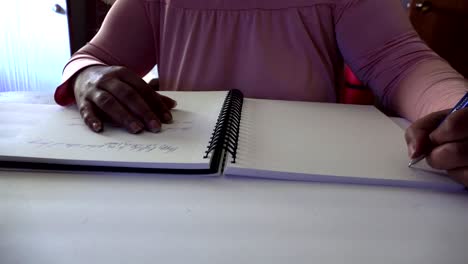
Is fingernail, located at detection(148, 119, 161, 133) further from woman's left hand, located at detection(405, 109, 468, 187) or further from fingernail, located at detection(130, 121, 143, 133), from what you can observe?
woman's left hand, located at detection(405, 109, 468, 187)

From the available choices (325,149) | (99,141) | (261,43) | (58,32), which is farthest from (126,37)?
(58,32)

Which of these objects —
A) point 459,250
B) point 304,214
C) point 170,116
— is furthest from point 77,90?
point 459,250

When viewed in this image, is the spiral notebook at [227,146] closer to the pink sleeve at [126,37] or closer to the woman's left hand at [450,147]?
the woman's left hand at [450,147]

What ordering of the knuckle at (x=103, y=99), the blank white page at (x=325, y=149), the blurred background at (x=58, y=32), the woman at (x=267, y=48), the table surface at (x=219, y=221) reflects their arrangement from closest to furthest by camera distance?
the table surface at (x=219, y=221)
the blank white page at (x=325, y=149)
the knuckle at (x=103, y=99)
the woman at (x=267, y=48)
the blurred background at (x=58, y=32)

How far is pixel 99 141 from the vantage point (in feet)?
1.37

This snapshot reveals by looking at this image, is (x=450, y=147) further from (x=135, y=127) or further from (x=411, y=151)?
(x=135, y=127)

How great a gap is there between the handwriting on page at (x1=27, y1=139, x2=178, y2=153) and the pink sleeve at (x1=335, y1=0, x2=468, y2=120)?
1.26 feet

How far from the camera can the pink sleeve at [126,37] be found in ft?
2.35

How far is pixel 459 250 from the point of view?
0.28 m

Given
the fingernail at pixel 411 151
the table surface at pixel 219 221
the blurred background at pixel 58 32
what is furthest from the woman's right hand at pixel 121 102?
the blurred background at pixel 58 32

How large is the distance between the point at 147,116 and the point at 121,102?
45mm

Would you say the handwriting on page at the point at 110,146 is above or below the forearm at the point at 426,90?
below

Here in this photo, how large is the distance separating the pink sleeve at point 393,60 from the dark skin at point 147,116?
150mm

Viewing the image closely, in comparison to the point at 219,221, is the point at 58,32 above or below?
below
